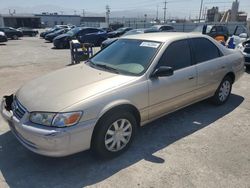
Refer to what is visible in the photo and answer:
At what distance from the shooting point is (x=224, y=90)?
5.17m

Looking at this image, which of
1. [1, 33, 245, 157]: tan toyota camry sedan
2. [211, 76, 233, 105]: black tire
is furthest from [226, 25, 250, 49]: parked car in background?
[1, 33, 245, 157]: tan toyota camry sedan

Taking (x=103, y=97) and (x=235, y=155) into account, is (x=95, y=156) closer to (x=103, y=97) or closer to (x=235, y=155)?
(x=103, y=97)

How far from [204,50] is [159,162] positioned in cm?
245

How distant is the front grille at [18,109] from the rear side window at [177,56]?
202 cm

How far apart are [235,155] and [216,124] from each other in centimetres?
99

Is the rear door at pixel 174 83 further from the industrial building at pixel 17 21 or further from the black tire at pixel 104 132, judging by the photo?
the industrial building at pixel 17 21

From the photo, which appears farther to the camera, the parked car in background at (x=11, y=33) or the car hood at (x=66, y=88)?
the parked car in background at (x=11, y=33)

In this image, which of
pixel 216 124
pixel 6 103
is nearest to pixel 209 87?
pixel 216 124

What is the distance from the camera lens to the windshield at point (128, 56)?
3.59m

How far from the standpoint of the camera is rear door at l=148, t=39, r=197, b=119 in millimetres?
3589

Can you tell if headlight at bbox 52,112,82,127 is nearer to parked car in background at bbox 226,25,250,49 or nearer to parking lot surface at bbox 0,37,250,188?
parking lot surface at bbox 0,37,250,188

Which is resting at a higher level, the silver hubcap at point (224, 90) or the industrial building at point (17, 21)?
the industrial building at point (17, 21)

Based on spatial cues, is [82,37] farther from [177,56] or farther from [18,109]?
[18,109]

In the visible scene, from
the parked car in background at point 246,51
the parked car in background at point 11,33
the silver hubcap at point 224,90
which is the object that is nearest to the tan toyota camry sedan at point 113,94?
the silver hubcap at point 224,90
